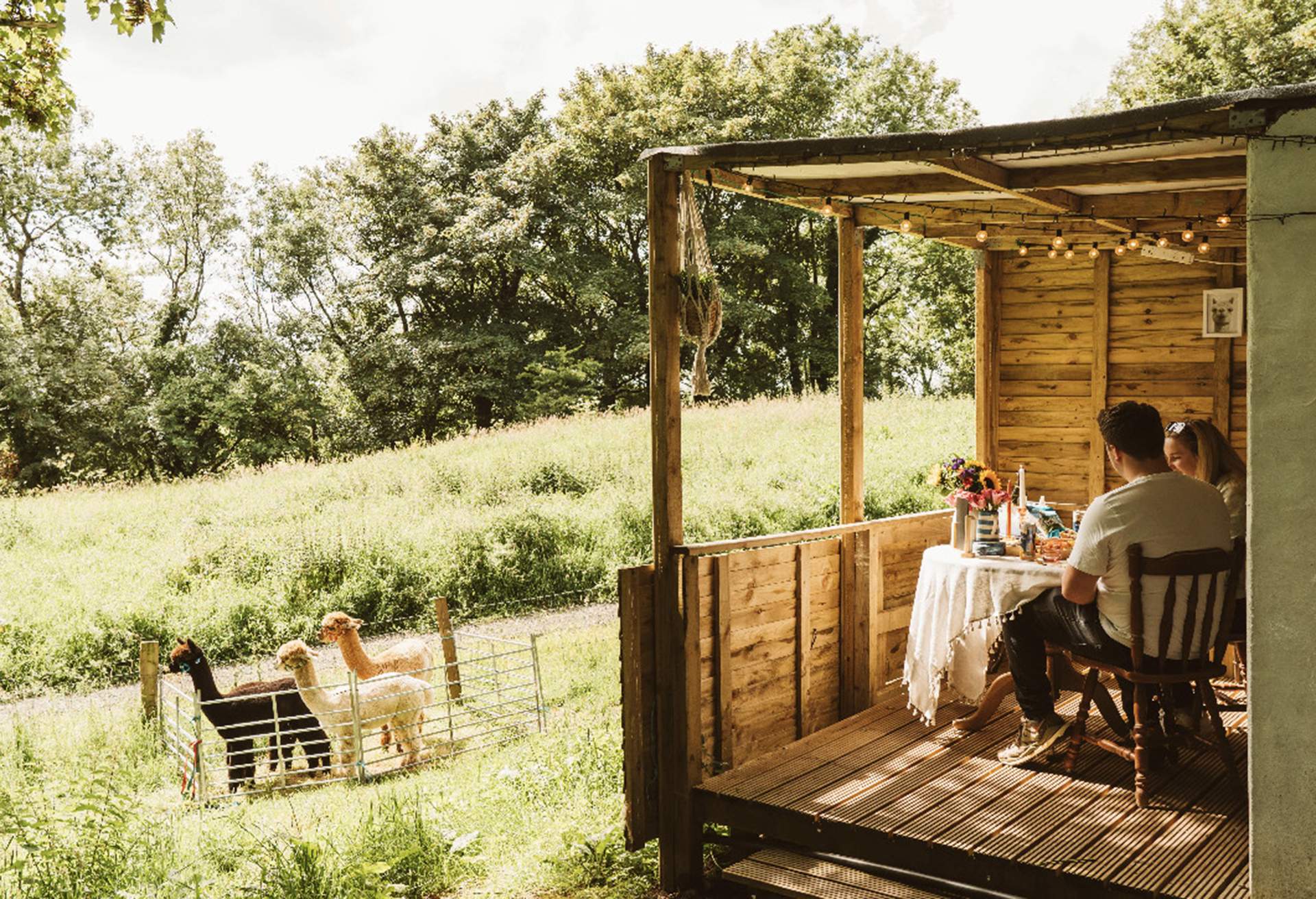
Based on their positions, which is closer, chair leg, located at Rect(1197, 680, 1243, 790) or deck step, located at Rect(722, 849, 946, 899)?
deck step, located at Rect(722, 849, 946, 899)

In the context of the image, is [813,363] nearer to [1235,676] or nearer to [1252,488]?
[1235,676]

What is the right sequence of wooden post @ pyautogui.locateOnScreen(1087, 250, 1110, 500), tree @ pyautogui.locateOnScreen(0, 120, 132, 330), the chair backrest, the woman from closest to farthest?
the chair backrest → the woman → wooden post @ pyautogui.locateOnScreen(1087, 250, 1110, 500) → tree @ pyautogui.locateOnScreen(0, 120, 132, 330)

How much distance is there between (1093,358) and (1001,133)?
5303 mm

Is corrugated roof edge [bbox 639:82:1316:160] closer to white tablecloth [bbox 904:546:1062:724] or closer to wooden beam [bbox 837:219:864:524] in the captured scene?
wooden beam [bbox 837:219:864:524]

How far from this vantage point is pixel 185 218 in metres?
32.2

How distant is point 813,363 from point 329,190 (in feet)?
51.1

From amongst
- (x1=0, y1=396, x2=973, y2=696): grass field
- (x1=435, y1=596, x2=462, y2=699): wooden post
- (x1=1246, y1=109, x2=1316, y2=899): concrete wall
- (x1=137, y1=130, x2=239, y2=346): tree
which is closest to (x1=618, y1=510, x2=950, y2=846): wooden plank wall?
(x1=1246, y1=109, x2=1316, y2=899): concrete wall

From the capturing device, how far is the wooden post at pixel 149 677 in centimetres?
898

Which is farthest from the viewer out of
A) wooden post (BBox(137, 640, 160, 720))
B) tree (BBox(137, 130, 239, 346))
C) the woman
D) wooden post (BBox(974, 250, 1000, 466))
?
tree (BBox(137, 130, 239, 346))

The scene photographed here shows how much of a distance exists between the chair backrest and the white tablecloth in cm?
56

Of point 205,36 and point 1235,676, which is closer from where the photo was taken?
point 1235,676

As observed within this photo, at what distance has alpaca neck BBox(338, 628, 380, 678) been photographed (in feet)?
27.6

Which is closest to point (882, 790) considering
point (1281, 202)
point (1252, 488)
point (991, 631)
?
point (991, 631)

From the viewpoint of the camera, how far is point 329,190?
32469 millimetres
